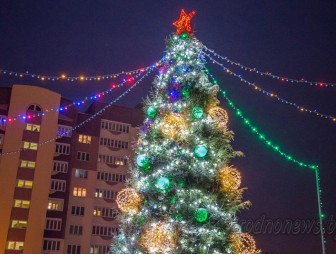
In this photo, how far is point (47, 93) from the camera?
4088 centimetres

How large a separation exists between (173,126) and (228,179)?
7.31ft

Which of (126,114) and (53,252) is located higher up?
(126,114)

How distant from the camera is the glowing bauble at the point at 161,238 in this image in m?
10.4

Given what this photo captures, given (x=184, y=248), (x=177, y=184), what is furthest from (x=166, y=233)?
(x=177, y=184)

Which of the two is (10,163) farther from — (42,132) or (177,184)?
(177,184)

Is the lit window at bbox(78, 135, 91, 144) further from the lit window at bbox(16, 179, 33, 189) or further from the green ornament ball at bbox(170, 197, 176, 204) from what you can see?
the green ornament ball at bbox(170, 197, 176, 204)

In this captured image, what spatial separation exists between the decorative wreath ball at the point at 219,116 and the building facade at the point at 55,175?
26.2 m

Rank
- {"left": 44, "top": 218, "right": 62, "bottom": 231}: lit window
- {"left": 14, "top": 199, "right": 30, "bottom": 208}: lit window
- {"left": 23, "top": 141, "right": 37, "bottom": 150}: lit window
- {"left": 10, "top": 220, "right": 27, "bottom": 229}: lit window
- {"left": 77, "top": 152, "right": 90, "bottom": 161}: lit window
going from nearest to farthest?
1. {"left": 10, "top": 220, "right": 27, "bottom": 229}: lit window
2. {"left": 14, "top": 199, "right": 30, "bottom": 208}: lit window
3. {"left": 44, "top": 218, "right": 62, "bottom": 231}: lit window
4. {"left": 23, "top": 141, "right": 37, "bottom": 150}: lit window
5. {"left": 77, "top": 152, "right": 90, "bottom": 161}: lit window

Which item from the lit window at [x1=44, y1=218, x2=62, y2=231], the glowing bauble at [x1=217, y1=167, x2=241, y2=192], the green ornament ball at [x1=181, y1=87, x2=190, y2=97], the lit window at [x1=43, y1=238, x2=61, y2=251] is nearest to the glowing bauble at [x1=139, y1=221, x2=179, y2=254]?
the glowing bauble at [x1=217, y1=167, x2=241, y2=192]

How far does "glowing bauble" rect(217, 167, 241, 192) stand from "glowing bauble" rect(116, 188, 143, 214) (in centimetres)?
239

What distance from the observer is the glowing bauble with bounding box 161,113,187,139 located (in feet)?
37.4

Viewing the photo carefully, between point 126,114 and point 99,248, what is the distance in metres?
15.2

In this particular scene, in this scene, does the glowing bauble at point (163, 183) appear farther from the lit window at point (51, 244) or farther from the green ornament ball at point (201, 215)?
the lit window at point (51, 244)

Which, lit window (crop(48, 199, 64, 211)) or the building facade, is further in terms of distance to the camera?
lit window (crop(48, 199, 64, 211))
